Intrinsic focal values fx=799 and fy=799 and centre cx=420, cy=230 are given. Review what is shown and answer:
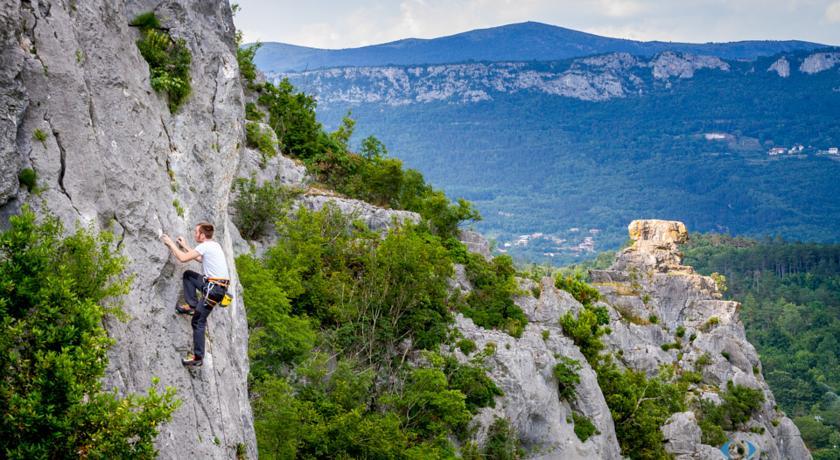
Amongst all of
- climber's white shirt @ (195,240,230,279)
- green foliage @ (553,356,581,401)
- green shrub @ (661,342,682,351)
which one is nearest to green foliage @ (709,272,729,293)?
green shrub @ (661,342,682,351)

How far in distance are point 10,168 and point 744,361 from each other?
176ft

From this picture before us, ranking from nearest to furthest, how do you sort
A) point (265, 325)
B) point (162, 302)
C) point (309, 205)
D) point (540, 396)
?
point (162, 302), point (265, 325), point (540, 396), point (309, 205)

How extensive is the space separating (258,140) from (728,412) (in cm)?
3243

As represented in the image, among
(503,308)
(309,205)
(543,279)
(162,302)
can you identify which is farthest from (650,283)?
(162,302)

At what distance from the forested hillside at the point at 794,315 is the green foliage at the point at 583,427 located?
5781cm

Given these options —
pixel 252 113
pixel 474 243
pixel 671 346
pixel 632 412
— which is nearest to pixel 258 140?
pixel 252 113

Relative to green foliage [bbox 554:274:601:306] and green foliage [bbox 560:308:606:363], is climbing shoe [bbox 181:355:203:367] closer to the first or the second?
green foliage [bbox 560:308:606:363]

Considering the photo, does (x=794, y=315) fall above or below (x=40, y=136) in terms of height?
below

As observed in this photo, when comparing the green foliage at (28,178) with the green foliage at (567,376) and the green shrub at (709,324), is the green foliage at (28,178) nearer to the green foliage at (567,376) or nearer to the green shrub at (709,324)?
the green foliage at (567,376)

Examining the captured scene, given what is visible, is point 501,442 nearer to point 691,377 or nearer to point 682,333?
point 691,377

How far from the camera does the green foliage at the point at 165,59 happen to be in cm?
1548

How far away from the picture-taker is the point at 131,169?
43.9 feet

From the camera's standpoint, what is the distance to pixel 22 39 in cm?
1184

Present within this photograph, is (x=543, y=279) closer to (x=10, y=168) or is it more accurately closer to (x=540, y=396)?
(x=540, y=396)
